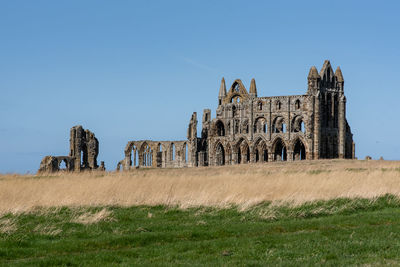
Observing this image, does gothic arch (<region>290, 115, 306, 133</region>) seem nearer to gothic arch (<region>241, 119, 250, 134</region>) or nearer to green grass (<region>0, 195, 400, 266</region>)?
gothic arch (<region>241, 119, 250, 134</region>)

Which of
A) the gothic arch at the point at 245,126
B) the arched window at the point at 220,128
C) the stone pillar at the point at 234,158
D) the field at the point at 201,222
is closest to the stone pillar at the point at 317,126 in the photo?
the gothic arch at the point at 245,126

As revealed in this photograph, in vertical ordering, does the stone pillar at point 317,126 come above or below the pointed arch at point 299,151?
above

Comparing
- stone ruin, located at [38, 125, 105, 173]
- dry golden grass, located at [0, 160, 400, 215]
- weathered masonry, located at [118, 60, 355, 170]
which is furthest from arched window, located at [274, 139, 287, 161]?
dry golden grass, located at [0, 160, 400, 215]

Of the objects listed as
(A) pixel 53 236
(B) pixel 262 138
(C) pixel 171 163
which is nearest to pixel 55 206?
(A) pixel 53 236

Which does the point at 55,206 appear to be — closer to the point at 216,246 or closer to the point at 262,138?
the point at 216,246

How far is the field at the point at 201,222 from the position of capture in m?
11.6

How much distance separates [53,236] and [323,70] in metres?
62.2

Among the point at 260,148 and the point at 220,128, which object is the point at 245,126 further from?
the point at 220,128

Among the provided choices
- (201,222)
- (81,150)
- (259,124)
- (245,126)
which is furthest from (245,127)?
(201,222)

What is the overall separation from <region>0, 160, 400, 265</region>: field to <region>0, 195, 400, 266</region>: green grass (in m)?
0.02

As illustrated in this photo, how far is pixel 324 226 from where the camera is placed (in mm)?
14969

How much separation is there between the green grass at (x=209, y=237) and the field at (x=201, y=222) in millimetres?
22

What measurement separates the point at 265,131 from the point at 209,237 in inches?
2518

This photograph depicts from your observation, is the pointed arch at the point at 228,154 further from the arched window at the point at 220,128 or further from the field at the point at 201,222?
the field at the point at 201,222
